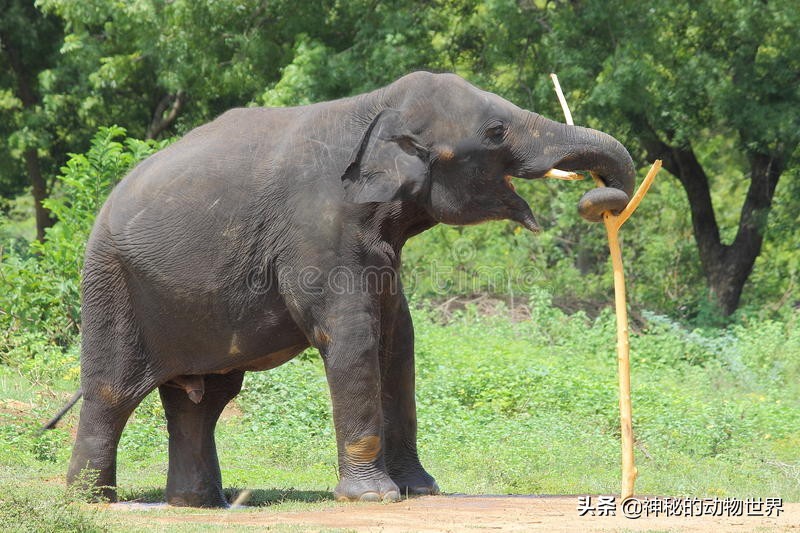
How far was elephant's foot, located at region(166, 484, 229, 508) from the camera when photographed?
772 centimetres

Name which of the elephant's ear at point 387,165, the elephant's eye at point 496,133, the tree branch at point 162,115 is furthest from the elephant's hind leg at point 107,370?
the tree branch at point 162,115

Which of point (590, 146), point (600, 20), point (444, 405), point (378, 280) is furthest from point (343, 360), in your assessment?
point (600, 20)

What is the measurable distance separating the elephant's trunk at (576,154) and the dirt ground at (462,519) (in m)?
1.65

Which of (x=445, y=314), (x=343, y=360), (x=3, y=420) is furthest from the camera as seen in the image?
(x=445, y=314)

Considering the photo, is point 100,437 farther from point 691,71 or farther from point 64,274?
point 691,71

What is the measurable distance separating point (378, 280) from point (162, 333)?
1.35m

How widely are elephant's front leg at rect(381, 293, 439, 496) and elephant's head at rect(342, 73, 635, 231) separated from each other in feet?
2.75

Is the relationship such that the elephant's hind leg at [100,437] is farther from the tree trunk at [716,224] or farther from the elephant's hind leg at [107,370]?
the tree trunk at [716,224]

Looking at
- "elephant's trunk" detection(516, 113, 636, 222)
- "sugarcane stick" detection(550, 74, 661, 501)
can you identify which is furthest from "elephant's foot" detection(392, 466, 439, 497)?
"elephant's trunk" detection(516, 113, 636, 222)

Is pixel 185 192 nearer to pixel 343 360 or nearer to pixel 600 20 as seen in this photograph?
pixel 343 360

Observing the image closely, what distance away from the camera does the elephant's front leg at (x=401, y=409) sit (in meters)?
7.68

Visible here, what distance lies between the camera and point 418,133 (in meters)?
7.20

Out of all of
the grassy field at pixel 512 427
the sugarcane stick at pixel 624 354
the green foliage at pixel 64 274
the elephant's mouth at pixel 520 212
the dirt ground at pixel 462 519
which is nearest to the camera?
the dirt ground at pixel 462 519

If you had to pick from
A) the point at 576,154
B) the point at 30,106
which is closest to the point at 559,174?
the point at 576,154
